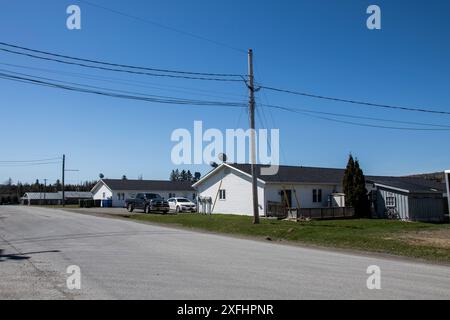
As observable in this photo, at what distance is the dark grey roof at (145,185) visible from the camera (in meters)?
73.0

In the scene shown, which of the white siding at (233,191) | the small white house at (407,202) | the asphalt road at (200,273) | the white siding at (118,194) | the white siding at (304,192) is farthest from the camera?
the white siding at (118,194)

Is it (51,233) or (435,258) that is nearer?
(435,258)

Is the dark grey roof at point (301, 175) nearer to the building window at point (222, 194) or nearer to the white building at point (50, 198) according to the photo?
the building window at point (222, 194)

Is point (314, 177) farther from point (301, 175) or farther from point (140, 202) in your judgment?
point (140, 202)

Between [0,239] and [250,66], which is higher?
→ [250,66]

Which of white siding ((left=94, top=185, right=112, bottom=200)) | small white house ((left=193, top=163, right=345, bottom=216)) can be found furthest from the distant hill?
white siding ((left=94, top=185, right=112, bottom=200))

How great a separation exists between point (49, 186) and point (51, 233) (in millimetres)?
142778

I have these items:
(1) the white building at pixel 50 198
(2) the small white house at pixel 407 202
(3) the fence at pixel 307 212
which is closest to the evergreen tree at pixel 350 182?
(3) the fence at pixel 307 212

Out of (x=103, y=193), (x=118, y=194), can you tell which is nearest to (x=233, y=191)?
(x=118, y=194)

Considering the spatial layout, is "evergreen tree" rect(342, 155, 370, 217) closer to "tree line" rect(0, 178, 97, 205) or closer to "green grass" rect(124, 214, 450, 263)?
"green grass" rect(124, 214, 450, 263)

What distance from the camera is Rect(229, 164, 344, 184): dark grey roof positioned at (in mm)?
38719

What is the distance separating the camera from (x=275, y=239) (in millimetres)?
21062
